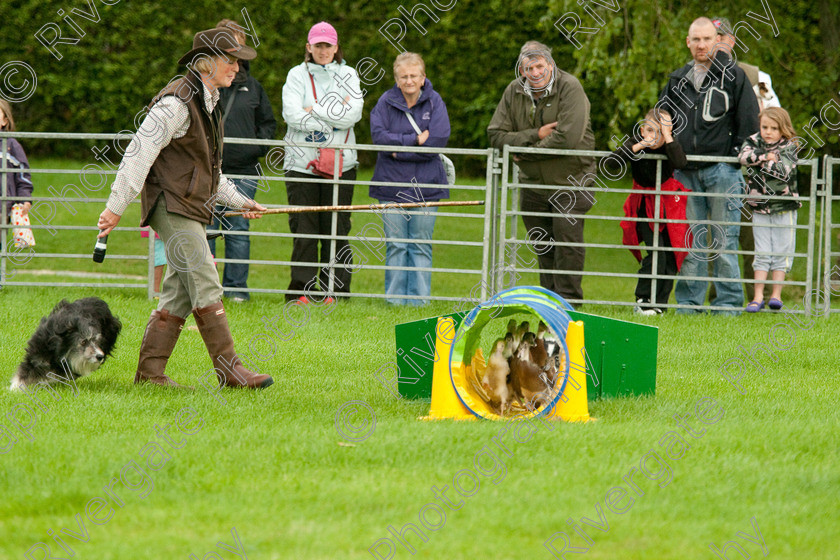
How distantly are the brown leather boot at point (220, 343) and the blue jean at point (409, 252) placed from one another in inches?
136

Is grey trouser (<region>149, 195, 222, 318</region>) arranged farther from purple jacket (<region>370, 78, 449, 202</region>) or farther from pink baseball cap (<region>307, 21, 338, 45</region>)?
pink baseball cap (<region>307, 21, 338, 45</region>)

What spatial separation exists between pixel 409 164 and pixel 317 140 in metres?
0.90

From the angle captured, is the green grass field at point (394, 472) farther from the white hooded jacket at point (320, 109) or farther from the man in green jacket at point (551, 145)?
the white hooded jacket at point (320, 109)

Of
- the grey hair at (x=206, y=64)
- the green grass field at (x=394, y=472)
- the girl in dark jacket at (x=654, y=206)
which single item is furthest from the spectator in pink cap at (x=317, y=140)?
the grey hair at (x=206, y=64)

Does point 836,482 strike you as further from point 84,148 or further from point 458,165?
point 84,148

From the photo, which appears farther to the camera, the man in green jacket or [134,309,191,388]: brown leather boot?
the man in green jacket

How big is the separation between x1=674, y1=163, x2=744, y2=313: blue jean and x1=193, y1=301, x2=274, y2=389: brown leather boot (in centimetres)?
465

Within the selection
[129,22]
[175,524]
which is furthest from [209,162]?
[129,22]

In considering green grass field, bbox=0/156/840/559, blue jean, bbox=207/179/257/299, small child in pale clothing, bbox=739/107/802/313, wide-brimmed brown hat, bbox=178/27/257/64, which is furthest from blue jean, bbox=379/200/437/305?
wide-brimmed brown hat, bbox=178/27/257/64

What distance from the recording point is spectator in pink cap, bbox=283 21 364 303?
9.43 meters

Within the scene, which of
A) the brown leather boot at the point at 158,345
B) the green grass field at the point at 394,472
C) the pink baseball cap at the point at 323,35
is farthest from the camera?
the pink baseball cap at the point at 323,35

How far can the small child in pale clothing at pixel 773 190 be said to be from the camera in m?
8.97

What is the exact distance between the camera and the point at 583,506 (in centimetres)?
414

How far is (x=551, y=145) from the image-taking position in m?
9.29
